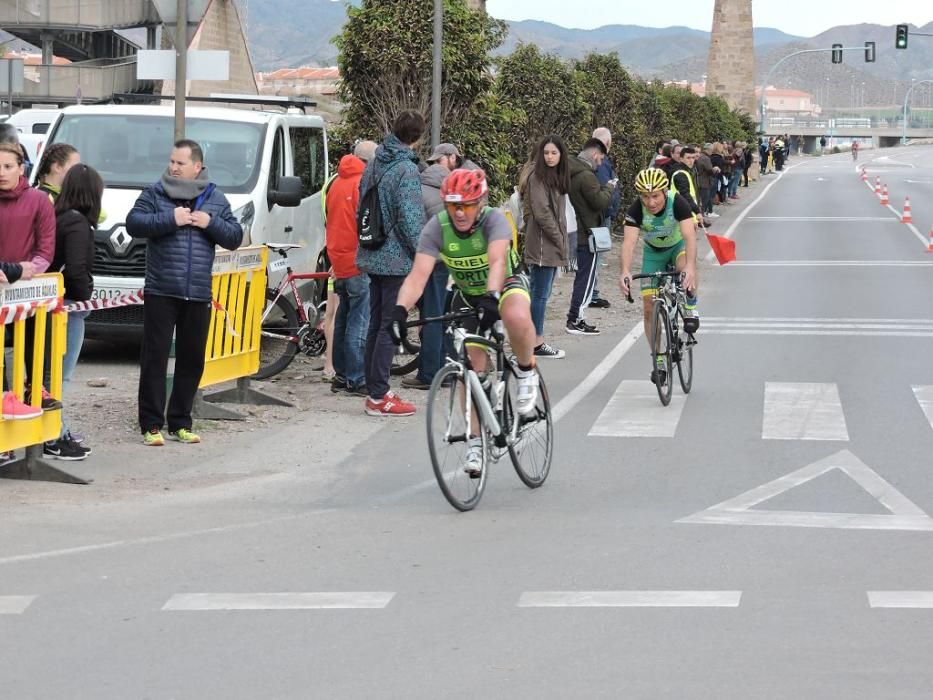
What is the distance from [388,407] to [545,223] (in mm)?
4141

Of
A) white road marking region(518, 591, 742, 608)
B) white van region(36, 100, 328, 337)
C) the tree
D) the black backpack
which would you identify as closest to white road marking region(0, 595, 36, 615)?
white road marking region(518, 591, 742, 608)

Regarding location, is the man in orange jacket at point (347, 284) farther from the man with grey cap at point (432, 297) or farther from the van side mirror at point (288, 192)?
the van side mirror at point (288, 192)

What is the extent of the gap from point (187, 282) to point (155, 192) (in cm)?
57

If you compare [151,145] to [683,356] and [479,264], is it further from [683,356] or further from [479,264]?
[479,264]

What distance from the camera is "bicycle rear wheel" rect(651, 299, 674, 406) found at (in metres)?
12.1

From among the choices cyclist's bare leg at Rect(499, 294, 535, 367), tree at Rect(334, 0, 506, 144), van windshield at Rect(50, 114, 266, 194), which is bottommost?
cyclist's bare leg at Rect(499, 294, 535, 367)

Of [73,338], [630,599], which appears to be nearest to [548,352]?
[73,338]

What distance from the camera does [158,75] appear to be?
13.4 meters

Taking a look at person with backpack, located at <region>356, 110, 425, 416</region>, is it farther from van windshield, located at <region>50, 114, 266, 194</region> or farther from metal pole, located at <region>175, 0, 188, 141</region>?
van windshield, located at <region>50, 114, 266, 194</region>

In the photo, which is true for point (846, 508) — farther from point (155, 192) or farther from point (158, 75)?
point (158, 75)

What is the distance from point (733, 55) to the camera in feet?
281

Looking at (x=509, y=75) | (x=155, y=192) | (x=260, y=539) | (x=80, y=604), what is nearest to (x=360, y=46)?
(x=509, y=75)

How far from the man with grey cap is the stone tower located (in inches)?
2914

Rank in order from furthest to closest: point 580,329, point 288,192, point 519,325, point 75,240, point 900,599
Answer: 1. point 580,329
2. point 288,192
3. point 75,240
4. point 519,325
5. point 900,599
